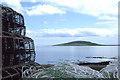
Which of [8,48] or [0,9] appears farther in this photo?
[0,9]

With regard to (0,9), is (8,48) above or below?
below

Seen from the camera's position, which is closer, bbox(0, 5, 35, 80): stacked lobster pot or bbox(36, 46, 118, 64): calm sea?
bbox(0, 5, 35, 80): stacked lobster pot

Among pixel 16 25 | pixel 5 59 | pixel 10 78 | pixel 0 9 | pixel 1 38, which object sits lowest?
pixel 10 78

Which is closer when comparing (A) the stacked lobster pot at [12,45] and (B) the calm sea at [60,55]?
(A) the stacked lobster pot at [12,45]

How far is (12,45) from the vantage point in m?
2.48

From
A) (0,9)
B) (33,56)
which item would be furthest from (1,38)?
(33,56)

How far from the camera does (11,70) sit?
2.21 metres

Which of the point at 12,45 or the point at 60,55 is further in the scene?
the point at 60,55

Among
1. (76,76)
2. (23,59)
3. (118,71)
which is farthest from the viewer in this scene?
(23,59)

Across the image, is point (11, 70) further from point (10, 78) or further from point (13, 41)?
point (13, 41)

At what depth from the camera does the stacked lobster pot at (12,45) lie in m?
2.21

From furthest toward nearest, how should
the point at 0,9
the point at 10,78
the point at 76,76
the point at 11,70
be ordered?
1. the point at 0,9
2. the point at 11,70
3. the point at 10,78
4. the point at 76,76

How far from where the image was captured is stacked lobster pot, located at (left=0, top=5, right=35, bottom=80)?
7.24 feet

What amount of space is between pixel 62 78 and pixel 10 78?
1.09 m
